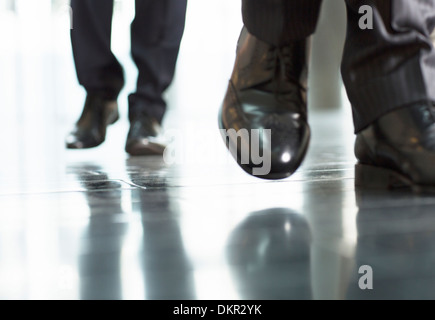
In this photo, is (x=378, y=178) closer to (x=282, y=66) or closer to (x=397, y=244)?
(x=282, y=66)

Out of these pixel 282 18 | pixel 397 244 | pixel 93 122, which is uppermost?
pixel 282 18

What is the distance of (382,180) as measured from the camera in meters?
0.88

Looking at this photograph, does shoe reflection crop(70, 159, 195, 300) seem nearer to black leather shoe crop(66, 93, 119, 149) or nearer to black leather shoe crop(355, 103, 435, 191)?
black leather shoe crop(355, 103, 435, 191)

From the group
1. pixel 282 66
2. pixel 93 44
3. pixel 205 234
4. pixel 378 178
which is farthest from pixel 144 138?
pixel 205 234

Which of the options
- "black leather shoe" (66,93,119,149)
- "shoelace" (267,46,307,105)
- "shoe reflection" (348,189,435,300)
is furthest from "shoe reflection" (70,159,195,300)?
"black leather shoe" (66,93,119,149)

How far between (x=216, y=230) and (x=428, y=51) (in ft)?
1.62

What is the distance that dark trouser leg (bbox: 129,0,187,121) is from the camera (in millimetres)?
1737

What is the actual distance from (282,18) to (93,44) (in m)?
0.93

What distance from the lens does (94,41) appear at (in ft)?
5.73

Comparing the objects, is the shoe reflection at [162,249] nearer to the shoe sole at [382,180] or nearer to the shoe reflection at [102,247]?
the shoe reflection at [102,247]

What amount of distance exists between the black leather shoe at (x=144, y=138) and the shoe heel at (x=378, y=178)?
746mm

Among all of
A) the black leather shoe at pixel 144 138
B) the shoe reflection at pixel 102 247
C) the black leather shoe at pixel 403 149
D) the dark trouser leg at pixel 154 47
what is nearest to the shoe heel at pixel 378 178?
the black leather shoe at pixel 403 149
